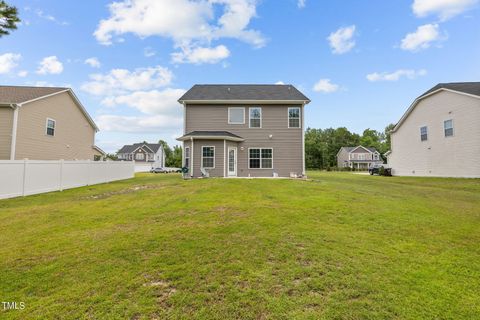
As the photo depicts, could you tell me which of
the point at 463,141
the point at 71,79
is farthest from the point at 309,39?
the point at 71,79

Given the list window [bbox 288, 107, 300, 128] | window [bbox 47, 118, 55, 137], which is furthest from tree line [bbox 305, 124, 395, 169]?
window [bbox 47, 118, 55, 137]

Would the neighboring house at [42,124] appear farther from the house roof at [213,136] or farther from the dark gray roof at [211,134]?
the dark gray roof at [211,134]

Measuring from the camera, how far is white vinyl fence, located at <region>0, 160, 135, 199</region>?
846cm

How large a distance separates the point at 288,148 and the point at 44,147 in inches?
684

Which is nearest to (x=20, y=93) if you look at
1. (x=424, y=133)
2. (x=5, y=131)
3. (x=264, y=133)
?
(x=5, y=131)

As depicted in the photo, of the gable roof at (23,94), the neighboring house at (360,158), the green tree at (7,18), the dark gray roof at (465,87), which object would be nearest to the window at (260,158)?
the green tree at (7,18)

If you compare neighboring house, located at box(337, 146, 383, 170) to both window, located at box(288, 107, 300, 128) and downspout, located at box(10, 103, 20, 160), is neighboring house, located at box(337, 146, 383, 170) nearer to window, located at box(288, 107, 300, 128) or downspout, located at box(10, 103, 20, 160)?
window, located at box(288, 107, 300, 128)

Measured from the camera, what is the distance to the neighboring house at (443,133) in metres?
16.0

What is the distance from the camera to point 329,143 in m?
62.4

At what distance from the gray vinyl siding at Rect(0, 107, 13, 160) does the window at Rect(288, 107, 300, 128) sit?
18.1m

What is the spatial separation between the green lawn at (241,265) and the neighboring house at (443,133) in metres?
15.5

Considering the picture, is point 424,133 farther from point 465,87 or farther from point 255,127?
point 255,127

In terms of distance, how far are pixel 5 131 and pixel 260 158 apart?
16.2 m

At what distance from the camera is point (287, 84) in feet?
62.0
